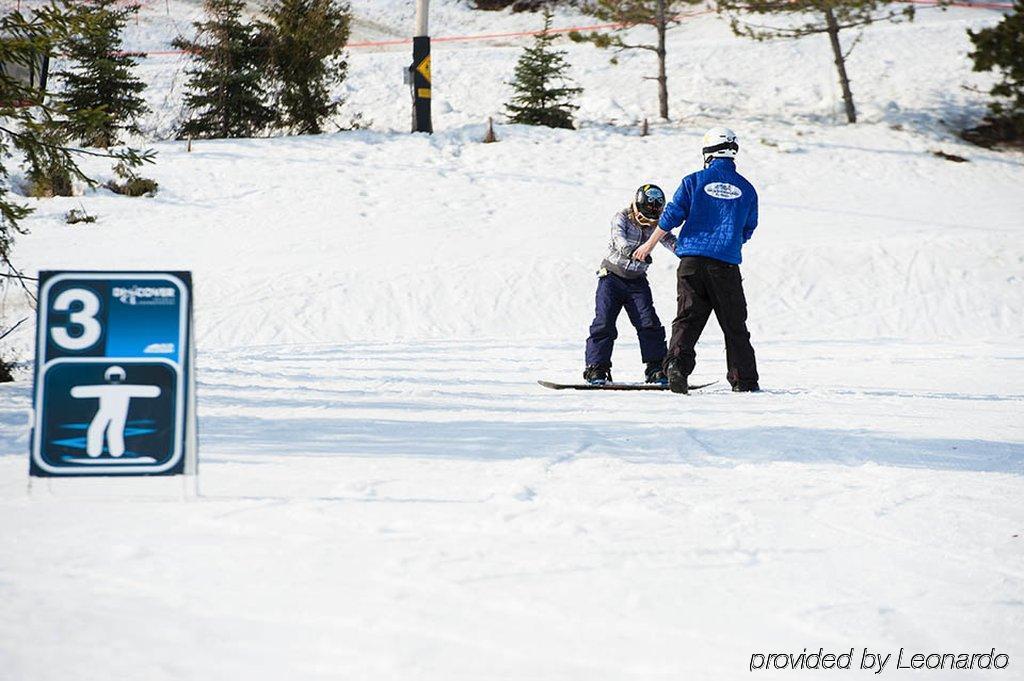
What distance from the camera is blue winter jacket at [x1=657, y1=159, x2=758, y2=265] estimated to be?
827cm

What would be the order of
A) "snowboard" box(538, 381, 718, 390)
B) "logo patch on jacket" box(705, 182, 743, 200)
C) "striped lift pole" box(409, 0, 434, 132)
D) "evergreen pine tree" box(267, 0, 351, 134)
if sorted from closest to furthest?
"logo patch on jacket" box(705, 182, 743, 200) → "snowboard" box(538, 381, 718, 390) → "striped lift pole" box(409, 0, 434, 132) → "evergreen pine tree" box(267, 0, 351, 134)

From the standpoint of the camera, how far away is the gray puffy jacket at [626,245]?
8.93 meters

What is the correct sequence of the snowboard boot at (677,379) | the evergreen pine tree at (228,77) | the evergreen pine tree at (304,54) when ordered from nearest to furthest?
the snowboard boot at (677,379) → the evergreen pine tree at (228,77) → the evergreen pine tree at (304,54)

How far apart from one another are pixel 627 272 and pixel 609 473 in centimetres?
404

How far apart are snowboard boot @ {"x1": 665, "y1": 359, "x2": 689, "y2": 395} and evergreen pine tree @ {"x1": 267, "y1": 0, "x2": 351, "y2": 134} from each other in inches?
676

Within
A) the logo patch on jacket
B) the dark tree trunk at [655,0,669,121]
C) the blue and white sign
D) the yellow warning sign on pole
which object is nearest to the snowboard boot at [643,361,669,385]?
the logo patch on jacket

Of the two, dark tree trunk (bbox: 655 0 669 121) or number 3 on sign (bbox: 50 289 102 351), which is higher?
dark tree trunk (bbox: 655 0 669 121)

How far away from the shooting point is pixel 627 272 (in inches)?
352

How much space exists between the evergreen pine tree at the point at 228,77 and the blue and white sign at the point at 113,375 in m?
19.5

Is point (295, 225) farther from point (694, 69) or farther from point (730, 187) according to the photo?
point (694, 69)

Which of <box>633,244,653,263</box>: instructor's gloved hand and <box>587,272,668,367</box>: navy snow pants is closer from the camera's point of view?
<box>633,244,653,263</box>: instructor's gloved hand

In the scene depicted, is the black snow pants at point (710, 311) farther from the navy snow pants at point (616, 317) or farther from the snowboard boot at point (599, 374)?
the snowboard boot at point (599, 374)

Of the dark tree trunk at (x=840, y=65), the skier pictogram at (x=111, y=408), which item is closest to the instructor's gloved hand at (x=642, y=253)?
the skier pictogram at (x=111, y=408)

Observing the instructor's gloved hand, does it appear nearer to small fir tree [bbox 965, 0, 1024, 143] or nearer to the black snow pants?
the black snow pants
